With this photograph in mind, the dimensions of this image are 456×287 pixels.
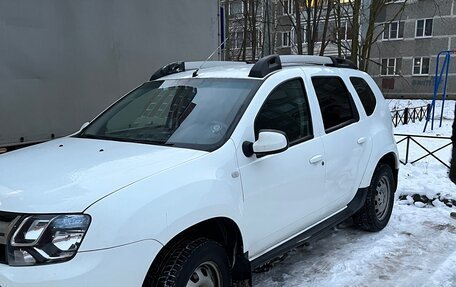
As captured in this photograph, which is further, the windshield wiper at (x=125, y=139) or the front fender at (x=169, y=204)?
the windshield wiper at (x=125, y=139)

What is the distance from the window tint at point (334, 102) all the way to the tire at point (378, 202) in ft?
2.64

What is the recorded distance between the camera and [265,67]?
11.7 ft

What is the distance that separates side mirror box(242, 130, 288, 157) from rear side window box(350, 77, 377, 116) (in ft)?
6.67


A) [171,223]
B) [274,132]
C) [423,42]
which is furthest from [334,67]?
[423,42]

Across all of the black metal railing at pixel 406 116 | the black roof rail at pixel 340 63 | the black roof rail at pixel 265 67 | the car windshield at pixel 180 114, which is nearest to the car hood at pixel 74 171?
the car windshield at pixel 180 114

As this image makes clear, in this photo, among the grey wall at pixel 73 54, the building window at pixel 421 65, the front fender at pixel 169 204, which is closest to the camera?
the front fender at pixel 169 204

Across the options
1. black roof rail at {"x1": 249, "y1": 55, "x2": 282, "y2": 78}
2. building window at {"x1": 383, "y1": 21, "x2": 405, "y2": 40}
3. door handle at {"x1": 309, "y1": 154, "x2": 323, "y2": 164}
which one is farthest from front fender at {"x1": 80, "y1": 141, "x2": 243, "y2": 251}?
building window at {"x1": 383, "y1": 21, "x2": 405, "y2": 40}

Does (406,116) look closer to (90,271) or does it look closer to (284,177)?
(284,177)

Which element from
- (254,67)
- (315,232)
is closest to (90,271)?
(254,67)

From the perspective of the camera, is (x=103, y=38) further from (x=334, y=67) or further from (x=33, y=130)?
(x=334, y=67)

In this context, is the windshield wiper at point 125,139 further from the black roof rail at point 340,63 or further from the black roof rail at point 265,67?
the black roof rail at point 340,63

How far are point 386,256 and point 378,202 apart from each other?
0.76 metres

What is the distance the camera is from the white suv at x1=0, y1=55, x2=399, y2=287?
214cm

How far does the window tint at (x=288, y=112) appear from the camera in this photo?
11.0ft
